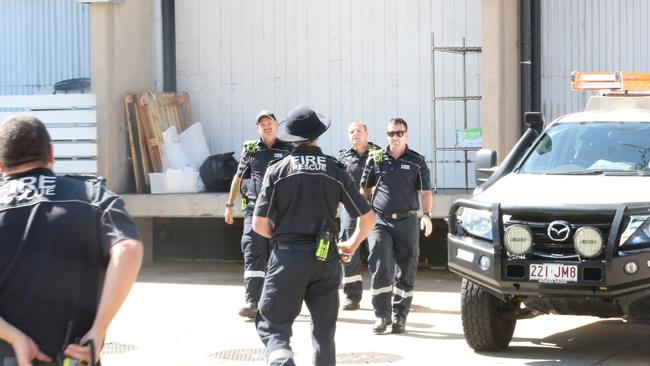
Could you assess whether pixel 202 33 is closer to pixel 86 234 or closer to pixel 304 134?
pixel 304 134

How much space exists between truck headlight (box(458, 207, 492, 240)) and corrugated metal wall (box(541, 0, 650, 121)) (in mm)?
7031

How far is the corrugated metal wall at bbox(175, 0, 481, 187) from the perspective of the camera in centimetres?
1566

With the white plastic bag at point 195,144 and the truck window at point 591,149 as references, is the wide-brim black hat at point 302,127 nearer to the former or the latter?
the truck window at point 591,149

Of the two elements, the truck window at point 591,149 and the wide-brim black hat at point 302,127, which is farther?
the truck window at point 591,149

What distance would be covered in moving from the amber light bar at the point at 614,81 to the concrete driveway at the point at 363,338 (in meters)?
2.15

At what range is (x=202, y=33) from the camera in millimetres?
16766

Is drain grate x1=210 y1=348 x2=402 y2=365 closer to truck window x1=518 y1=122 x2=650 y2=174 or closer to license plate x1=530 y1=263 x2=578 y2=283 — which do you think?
license plate x1=530 y1=263 x2=578 y2=283

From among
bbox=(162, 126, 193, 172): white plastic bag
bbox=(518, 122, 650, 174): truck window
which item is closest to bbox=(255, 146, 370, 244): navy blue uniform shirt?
bbox=(518, 122, 650, 174): truck window

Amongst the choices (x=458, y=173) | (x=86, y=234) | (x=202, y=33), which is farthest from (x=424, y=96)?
(x=86, y=234)

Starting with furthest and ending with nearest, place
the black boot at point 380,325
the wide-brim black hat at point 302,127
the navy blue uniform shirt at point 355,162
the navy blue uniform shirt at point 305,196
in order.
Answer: the navy blue uniform shirt at point 355,162, the black boot at point 380,325, the wide-brim black hat at point 302,127, the navy blue uniform shirt at point 305,196

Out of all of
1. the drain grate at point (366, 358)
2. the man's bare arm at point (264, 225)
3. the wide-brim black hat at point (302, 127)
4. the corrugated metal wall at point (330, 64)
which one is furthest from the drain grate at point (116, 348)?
the corrugated metal wall at point (330, 64)

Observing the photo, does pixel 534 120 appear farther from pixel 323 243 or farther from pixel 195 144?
pixel 195 144

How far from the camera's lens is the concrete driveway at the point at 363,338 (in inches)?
355

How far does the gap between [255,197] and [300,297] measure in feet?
13.2
